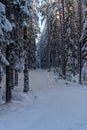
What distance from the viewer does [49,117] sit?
13.8m

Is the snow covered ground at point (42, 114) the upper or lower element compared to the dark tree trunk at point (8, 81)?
lower

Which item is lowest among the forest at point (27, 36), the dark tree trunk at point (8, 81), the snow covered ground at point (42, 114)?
the snow covered ground at point (42, 114)

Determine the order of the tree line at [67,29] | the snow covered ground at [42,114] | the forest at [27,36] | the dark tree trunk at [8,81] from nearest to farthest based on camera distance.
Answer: the snow covered ground at [42,114], the forest at [27,36], the dark tree trunk at [8,81], the tree line at [67,29]

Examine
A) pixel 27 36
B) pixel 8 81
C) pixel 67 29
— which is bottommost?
pixel 8 81

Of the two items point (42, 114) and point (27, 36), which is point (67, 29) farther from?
point (42, 114)

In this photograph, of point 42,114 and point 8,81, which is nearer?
point 42,114

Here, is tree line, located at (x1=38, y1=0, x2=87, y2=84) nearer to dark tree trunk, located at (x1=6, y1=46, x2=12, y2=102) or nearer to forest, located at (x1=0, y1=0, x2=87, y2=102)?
forest, located at (x1=0, y1=0, x2=87, y2=102)

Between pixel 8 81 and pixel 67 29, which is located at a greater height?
pixel 67 29

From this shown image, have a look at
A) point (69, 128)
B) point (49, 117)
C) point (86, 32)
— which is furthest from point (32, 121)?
point (86, 32)

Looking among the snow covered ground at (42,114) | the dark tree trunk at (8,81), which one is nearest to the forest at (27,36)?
the dark tree trunk at (8,81)

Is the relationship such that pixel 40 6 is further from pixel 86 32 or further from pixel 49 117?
pixel 49 117

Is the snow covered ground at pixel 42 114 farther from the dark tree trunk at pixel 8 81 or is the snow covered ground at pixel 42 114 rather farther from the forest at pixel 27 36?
the forest at pixel 27 36

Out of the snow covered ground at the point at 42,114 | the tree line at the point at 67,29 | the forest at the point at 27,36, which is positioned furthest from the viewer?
the tree line at the point at 67,29

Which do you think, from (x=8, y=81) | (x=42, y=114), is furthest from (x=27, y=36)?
(x=42, y=114)
